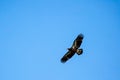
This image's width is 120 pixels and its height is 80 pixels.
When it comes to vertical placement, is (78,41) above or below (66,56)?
above

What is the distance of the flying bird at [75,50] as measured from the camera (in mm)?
27011

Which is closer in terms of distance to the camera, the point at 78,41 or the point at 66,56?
the point at 78,41

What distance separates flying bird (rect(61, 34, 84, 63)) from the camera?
1063 inches

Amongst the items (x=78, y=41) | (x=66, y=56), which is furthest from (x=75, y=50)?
(x=66, y=56)

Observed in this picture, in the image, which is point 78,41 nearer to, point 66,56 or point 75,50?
point 75,50

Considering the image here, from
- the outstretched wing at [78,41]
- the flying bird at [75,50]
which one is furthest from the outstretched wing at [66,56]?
the outstretched wing at [78,41]

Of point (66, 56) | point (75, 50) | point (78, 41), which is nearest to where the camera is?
point (78, 41)

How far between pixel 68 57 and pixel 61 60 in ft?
2.03

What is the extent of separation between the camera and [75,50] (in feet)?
90.2

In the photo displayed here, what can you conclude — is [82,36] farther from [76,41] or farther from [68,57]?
[68,57]

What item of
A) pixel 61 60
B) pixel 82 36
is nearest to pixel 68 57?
pixel 61 60

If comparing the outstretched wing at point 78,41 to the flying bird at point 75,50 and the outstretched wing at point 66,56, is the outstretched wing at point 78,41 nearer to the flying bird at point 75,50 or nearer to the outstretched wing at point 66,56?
the flying bird at point 75,50

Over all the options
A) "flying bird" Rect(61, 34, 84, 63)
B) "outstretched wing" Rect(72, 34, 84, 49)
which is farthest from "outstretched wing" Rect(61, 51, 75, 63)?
"outstretched wing" Rect(72, 34, 84, 49)

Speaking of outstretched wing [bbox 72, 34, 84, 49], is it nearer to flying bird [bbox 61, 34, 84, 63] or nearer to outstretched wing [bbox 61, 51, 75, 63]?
flying bird [bbox 61, 34, 84, 63]
